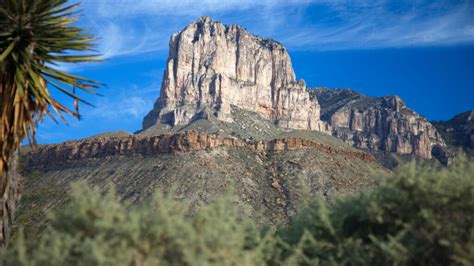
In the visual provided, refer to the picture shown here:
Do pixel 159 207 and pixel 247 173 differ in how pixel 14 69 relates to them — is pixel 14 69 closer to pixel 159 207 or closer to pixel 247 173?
pixel 159 207

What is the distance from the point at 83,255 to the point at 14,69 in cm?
464

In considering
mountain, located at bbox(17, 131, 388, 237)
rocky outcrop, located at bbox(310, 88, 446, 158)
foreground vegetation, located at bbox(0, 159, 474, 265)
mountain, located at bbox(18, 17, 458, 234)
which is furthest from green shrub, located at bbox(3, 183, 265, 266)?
rocky outcrop, located at bbox(310, 88, 446, 158)

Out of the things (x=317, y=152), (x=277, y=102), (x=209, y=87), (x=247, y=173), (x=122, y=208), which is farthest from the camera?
(x=277, y=102)

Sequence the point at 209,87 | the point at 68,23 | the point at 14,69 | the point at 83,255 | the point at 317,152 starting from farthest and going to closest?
the point at 209,87 → the point at 317,152 → the point at 68,23 → the point at 14,69 → the point at 83,255

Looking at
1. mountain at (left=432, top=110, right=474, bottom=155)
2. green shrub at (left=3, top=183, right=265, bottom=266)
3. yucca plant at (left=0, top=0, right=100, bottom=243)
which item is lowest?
green shrub at (left=3, top=183, right=265, bottom=266)

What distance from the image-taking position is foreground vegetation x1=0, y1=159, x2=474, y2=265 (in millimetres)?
8992

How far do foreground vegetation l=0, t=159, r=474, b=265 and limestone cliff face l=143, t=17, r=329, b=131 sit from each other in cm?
11269

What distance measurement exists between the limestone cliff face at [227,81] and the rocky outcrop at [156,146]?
145 feet

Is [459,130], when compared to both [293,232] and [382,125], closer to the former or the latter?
[382,125]

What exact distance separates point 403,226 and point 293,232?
2.25 m

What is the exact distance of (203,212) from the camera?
9977 mm

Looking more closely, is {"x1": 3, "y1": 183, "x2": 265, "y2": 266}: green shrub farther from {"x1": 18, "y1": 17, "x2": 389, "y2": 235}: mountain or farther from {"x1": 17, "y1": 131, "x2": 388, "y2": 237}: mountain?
{"x1": 17, "y1": 131, "x2": 388, "y2": 237}: mountain

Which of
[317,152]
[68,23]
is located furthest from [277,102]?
[68,23]

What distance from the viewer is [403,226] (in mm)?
10500
